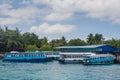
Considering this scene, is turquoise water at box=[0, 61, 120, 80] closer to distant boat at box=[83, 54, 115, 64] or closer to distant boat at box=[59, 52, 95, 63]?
distant boat at box=[83, 54, 115, 64]

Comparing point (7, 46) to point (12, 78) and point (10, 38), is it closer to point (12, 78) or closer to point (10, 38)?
point (10, 38)

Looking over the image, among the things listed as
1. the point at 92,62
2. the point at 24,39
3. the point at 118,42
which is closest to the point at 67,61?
the point at 92,62

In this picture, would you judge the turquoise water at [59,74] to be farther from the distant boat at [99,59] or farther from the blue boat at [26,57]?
the blue boat at [26,57]

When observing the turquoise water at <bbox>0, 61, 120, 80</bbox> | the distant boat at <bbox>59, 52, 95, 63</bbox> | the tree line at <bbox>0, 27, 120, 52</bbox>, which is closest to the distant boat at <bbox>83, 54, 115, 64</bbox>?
the distant boat at <bbox>59, 52, 95, 63</bbox>

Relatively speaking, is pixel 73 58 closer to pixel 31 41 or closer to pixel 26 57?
pixel 26 57

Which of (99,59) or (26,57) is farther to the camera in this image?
(26,57)

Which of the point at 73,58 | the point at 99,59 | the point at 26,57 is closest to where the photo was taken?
the point at 99,59

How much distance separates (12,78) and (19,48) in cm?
5641

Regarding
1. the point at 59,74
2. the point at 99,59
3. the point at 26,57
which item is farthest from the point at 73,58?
the point at 59,74

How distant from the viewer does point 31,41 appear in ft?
326

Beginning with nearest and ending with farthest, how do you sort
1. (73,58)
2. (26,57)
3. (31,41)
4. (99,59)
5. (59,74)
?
(59,74)
(99,59)
(73,58)
(26,57)
(31,41)

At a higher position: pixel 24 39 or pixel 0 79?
pixel 24 39

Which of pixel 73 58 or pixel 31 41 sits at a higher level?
pixel 31 41

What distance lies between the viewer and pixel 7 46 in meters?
91.9
